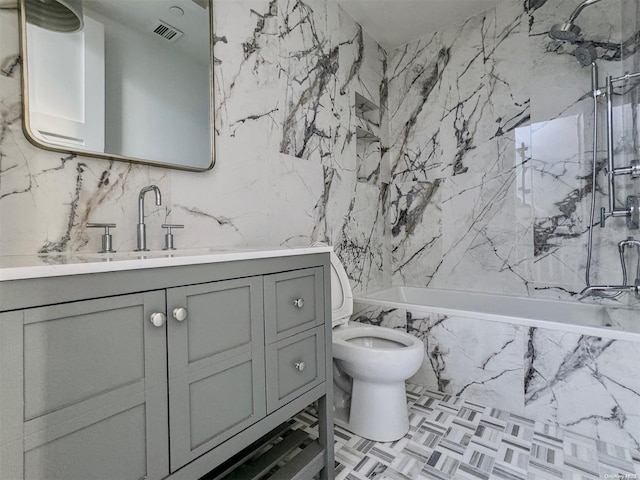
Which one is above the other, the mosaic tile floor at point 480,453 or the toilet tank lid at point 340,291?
the toilet tank lid at point 340,291

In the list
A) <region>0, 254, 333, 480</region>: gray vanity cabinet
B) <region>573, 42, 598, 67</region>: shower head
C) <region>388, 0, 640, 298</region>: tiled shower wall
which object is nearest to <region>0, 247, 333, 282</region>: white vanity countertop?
<region>0, 254, 333, 480</region>: gray vanity cabinet

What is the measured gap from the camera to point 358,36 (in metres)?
2.52

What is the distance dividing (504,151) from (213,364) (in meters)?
2.45

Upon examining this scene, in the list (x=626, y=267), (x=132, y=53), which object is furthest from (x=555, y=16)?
(x=132, y=53)

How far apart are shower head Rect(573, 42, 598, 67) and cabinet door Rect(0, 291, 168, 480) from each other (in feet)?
8.86

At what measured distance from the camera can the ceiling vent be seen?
1.27m

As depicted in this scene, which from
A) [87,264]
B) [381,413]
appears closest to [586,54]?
[381,413]

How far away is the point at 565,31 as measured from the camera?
186 centimetres

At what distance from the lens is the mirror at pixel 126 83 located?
0.99 metres

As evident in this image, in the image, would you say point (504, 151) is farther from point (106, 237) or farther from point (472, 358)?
point (106, 237)

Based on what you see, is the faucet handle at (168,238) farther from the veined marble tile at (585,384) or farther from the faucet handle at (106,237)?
the veined marble tile at (585,384)

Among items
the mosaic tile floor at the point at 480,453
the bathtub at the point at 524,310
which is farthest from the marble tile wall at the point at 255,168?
the mosaic tile floor at the point at 480,453

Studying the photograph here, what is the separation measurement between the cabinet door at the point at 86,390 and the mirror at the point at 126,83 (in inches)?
26.8

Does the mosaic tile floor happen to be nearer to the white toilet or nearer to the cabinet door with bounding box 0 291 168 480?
the white toilet
